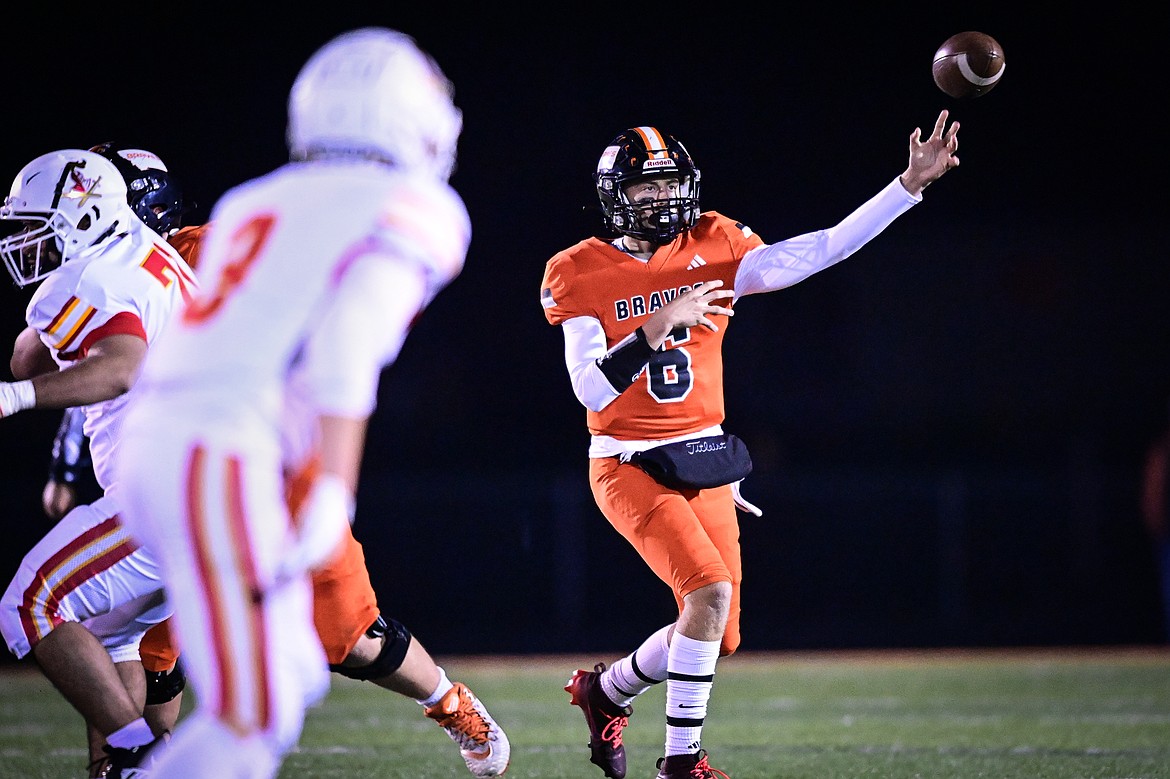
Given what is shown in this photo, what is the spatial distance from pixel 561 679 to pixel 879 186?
8666 millimetres

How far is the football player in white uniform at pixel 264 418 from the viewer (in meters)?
1.91

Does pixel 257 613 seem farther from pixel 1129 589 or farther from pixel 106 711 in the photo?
pixel 1129 589

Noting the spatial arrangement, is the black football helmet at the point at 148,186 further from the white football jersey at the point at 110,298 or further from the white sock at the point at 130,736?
the white sock at the point at 130,736

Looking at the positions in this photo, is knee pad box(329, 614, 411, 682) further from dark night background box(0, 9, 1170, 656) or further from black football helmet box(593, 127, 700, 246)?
dark night background box(0, 9, 1170, 656)

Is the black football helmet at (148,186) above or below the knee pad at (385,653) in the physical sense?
above

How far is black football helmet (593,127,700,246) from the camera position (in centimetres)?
407

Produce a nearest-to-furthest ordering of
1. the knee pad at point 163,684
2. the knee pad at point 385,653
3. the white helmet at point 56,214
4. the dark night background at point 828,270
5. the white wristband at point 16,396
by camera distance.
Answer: the white wristband at point 16,396 → the white helmet at point 56,214 → the knee pad at point 385,653 → the knee pad at point 163,684 → the dark night background at point 828,270

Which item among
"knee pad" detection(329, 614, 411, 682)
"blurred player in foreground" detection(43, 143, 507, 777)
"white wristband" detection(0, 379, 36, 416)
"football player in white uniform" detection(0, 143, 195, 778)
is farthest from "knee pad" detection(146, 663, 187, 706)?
"white wristband" detection(0, 379, 36, 416)

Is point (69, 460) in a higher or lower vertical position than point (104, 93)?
lower

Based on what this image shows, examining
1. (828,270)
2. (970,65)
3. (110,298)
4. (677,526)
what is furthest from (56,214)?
(828,270)

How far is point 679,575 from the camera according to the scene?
12.5 feet

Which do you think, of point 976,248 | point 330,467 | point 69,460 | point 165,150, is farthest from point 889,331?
point 330,467

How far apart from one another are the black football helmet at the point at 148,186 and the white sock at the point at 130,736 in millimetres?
1797

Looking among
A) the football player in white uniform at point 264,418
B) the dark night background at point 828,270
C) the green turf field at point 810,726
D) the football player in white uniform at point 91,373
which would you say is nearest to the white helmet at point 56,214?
the football player in white uniform at point 91,373
